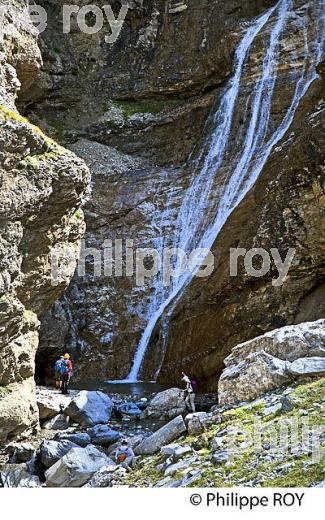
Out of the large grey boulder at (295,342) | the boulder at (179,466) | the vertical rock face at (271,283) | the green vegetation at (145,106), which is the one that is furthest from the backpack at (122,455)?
the green vegetation at (145,106)

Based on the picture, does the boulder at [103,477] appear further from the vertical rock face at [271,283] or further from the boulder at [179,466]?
the vertical rock face at [271,283]

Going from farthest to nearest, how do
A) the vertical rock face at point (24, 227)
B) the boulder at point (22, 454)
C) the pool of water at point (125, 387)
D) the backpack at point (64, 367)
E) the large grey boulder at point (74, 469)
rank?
the pool of water at point (125, 387)
the backpack at point (64, 367)
the vertical rock face at point (24, 227)
the boulder at point (22, 454)
the large grey boulder at point (74, 469)

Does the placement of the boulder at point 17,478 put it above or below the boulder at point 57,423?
below

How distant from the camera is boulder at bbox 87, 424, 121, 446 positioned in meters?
15.9

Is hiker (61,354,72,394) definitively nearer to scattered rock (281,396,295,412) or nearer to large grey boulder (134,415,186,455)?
large grey boulder (134,415,186,455)

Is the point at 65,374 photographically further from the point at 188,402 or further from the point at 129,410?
the point at 188,402

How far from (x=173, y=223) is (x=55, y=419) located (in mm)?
16580

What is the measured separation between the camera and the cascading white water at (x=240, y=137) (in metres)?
30.8

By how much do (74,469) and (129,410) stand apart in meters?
8.24

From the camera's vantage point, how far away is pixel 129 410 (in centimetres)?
1994

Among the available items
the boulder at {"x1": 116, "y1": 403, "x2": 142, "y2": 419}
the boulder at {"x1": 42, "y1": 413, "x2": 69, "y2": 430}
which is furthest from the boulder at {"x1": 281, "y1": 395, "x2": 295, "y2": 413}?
the boulder at {"x1": 42, "y1": 413, "x2": 69, "y2": 430}

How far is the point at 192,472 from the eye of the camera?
9539mm

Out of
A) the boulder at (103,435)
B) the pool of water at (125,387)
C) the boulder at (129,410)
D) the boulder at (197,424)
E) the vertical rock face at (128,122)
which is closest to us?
the boulder at (197,424)
